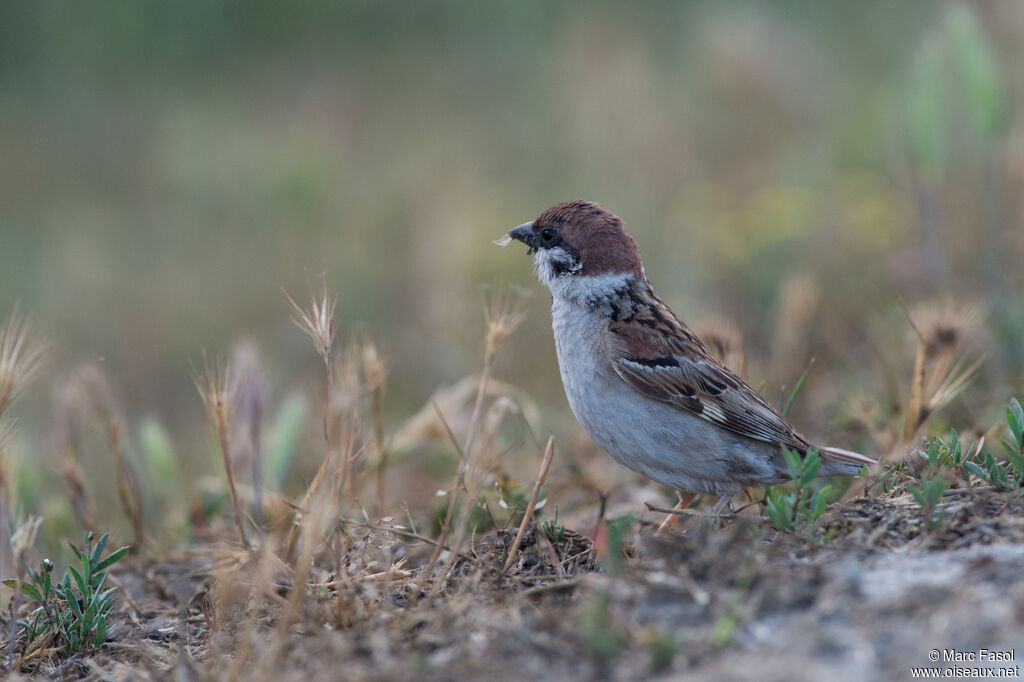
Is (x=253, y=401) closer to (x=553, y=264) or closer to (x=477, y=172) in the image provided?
(x=553, y=264)

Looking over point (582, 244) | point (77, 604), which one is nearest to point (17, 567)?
point (77, 604)

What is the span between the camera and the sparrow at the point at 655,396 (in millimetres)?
4242

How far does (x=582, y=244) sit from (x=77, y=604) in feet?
7.83

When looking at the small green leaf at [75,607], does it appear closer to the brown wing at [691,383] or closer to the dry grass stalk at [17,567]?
the dry grass stalk at [17,567]

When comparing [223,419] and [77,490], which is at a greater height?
[223,419]

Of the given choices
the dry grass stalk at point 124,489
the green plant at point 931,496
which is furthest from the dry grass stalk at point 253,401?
the green plant at point 931,496

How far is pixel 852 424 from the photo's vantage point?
16.9 feet

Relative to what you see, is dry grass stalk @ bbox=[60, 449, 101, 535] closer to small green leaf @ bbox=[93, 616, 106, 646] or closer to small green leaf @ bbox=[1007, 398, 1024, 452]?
small green leaf @ bbox=[93, 616, 106, 646]

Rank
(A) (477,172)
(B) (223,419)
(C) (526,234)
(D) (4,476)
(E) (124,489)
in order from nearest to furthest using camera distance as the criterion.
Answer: (D) (4,476), (B) (223,419), (C) (526,234), (E) (124,489), (A) (477,172)

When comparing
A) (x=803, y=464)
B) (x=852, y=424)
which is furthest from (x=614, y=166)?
(x=803, y=464)

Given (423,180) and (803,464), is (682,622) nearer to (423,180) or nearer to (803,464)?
(803,464)

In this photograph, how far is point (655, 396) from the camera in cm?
427

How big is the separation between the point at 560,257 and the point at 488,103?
25.7 ft

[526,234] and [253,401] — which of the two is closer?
[253,401]
